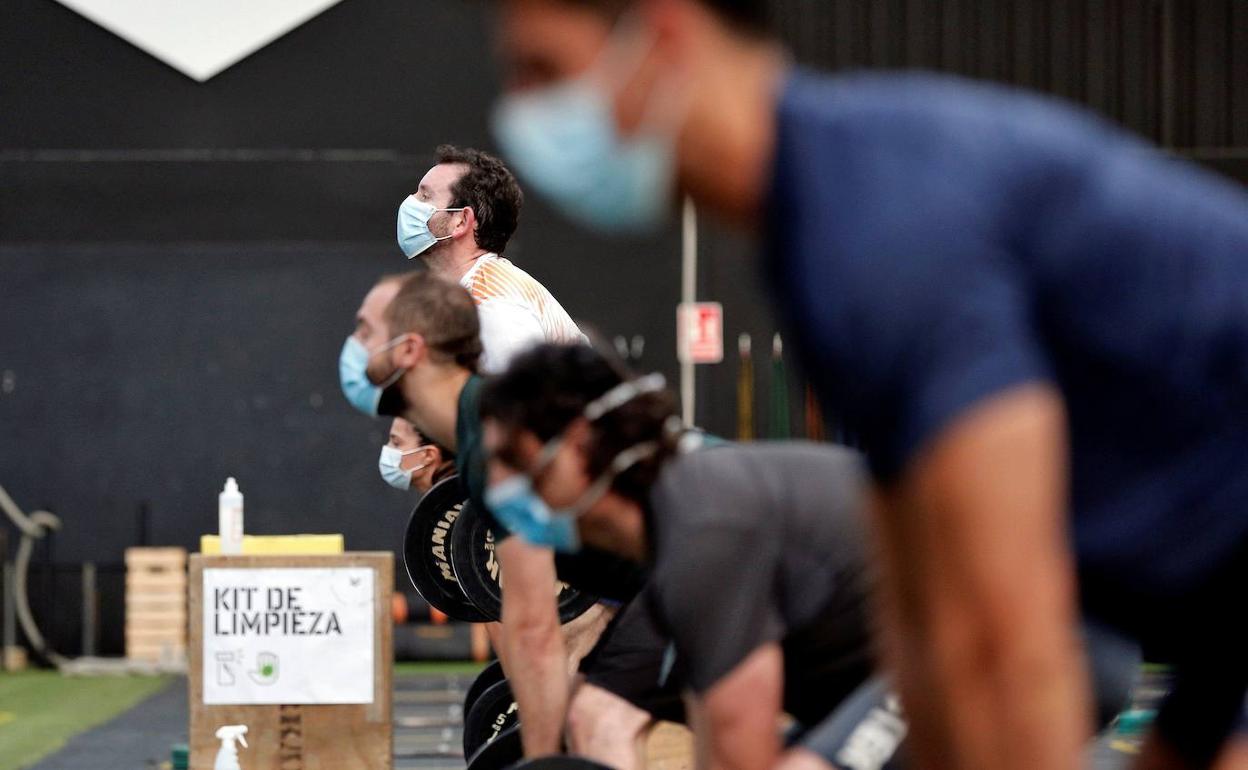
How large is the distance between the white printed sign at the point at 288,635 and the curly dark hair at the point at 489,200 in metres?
1.47

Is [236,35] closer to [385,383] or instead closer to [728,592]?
[385,383]

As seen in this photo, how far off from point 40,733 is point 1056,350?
7014 millimetres

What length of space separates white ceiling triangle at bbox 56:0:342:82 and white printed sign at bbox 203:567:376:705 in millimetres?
5765

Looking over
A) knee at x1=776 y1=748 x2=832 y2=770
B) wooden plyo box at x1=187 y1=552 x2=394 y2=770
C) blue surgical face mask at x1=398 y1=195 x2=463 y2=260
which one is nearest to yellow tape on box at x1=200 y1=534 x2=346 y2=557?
wooden plyo box at x1=187 y1=552 x2=394 y2=770

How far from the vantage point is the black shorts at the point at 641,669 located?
332cm

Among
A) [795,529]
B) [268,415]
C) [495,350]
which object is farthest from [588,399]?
Result: [268,415]

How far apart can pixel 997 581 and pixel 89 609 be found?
9941 mm

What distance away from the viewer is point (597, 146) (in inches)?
48.8

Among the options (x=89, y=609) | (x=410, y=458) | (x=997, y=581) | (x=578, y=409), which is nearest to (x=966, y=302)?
(x=997, y=581)

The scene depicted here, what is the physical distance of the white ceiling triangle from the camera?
35.0 feet

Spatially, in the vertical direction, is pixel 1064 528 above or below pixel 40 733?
above

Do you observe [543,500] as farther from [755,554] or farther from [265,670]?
[265,670]

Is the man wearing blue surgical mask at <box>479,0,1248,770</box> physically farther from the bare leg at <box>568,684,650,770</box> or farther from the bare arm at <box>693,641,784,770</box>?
the bare leg at <box>568,684,650,770</box>

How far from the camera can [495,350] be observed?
3.85 metres
